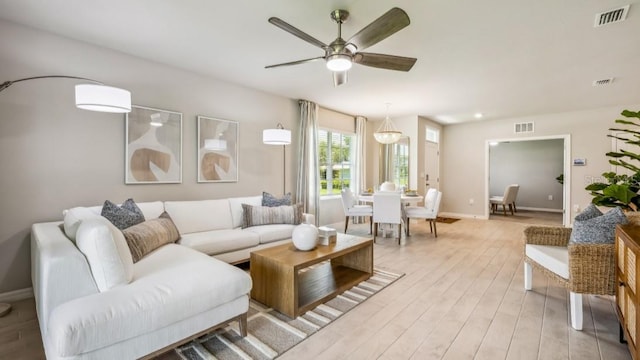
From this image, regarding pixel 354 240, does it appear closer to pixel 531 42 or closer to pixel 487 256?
pixel 487 256

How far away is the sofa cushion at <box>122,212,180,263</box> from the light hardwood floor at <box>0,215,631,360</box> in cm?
79

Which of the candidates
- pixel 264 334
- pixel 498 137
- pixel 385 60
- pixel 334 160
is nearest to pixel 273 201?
pixel 264 334

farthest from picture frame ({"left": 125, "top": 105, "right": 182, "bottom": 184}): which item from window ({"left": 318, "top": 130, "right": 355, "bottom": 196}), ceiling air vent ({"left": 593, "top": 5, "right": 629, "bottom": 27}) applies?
ceiling air vent ({"left": 593, "top": 5, "right": 629, "bottom": 27})

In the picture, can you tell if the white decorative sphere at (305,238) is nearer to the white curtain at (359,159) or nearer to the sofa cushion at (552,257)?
the sofa cushion at (552,257)

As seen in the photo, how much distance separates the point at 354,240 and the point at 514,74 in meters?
3.20

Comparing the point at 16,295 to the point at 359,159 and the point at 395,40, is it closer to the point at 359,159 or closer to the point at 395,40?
the point at 395,40

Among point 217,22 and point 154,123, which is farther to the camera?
point 154,123

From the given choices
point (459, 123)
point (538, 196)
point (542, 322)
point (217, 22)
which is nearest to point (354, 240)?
point (542, 322)

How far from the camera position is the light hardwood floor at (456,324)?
1.80 meters

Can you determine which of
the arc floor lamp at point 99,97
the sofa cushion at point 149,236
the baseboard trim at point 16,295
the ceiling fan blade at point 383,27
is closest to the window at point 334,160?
the sofa cushion at point 149,236

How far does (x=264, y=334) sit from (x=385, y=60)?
8.00 feet

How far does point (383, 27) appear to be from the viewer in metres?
2.01

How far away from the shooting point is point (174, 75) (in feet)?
11.8

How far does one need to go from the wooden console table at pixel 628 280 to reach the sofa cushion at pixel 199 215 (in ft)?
11.6
